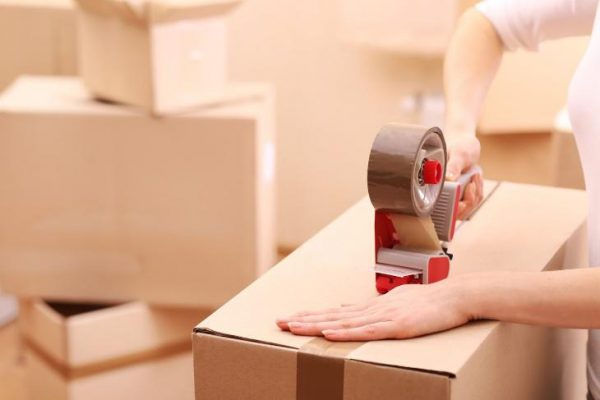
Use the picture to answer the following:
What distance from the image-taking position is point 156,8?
6.49ft

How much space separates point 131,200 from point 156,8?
40 centimetres

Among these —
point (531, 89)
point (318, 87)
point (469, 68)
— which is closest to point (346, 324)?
point (469, 68)

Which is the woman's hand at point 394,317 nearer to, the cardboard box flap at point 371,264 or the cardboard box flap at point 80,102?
the cardboard box flap at point 371,264

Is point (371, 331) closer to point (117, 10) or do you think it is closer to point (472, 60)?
point (472, 60)

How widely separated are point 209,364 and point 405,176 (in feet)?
0.86

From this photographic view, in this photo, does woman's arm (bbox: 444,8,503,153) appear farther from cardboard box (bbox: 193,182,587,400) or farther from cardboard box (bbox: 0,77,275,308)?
cardboard box (bbox: 0,77,275,308)

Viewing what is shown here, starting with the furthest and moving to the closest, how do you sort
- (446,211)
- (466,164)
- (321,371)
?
(466,164)
(446,211)
(321,371)

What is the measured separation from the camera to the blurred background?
2092mm

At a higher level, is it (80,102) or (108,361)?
(80,102)

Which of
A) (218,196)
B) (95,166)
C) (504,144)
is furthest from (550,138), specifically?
(95,166)

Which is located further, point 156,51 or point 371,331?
point 156,51

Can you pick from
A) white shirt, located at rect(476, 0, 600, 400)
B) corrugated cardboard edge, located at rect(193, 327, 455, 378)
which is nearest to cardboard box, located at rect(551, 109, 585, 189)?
white shirt, located at rect(476, 0, 600, 400)

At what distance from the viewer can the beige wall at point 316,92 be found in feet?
9.37

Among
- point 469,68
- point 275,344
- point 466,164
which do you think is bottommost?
point 275,344
